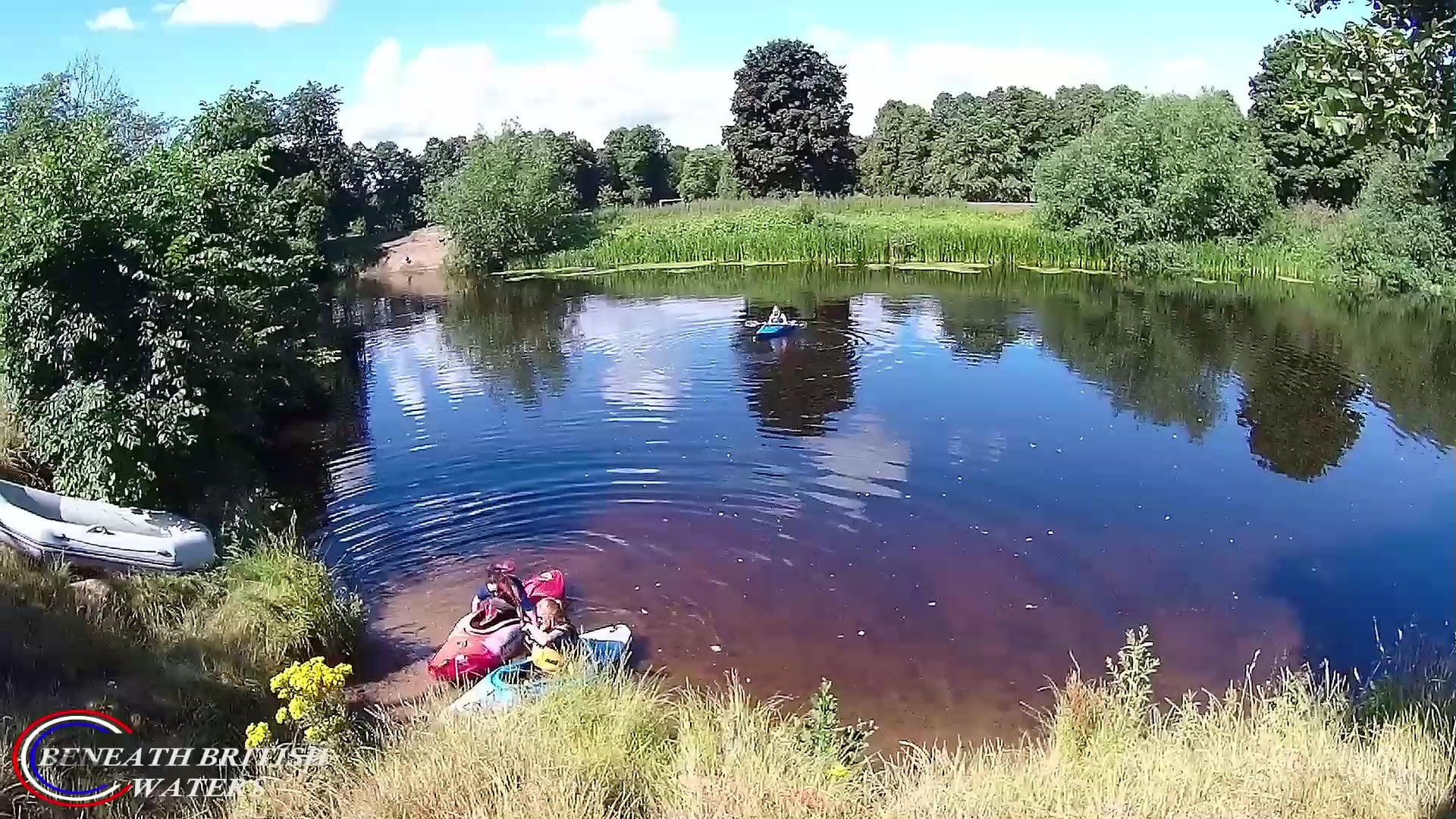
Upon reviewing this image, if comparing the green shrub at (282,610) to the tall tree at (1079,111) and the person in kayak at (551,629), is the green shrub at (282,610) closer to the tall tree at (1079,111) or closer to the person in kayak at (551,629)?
the person in kayak at (551,629)

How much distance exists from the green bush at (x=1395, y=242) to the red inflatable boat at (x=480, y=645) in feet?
103

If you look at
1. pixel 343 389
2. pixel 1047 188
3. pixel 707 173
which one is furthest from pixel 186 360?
pixel 707 173

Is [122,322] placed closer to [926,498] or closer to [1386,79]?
[926,498]

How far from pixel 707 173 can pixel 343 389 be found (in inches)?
2410

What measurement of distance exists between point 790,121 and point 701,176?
1622 centimetres

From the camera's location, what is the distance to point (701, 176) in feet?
268

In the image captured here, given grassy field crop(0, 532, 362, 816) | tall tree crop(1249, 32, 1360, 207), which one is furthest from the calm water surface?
tall tree crop(1249, 32, 1360, 207)

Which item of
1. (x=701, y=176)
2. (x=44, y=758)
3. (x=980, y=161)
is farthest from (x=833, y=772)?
(x=701, y=176)

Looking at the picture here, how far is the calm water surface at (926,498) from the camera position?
37.0 ft

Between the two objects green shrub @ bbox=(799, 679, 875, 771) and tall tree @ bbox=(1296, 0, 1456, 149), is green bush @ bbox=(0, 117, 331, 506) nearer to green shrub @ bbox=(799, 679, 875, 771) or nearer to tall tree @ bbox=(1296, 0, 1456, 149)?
green shrub @ bbox=(799, 679, 875, 771)

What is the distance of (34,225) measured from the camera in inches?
461

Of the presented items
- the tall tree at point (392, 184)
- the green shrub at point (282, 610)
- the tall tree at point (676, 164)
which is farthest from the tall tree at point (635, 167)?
the green shrub at point (282, 610)

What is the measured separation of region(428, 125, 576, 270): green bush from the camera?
50.5 metres

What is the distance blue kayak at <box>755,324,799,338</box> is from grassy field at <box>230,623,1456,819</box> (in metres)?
20.0
